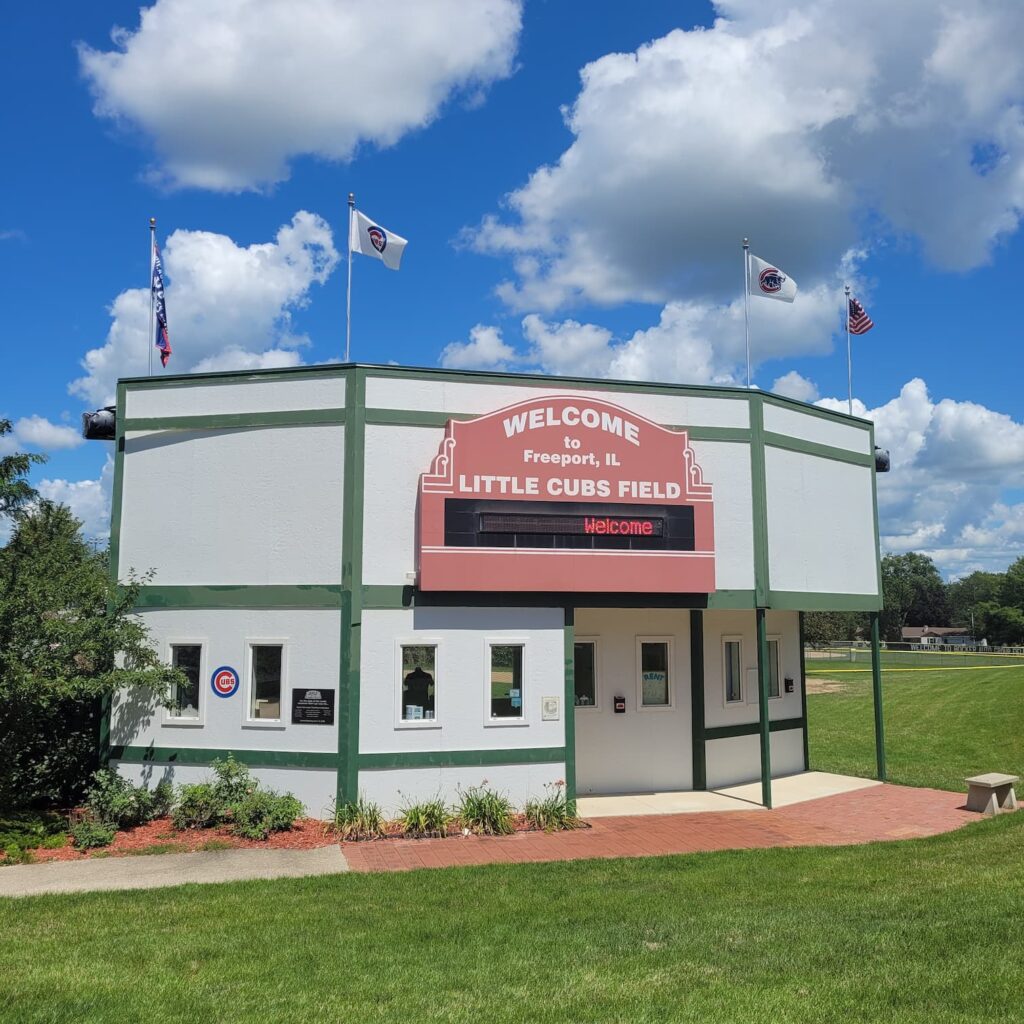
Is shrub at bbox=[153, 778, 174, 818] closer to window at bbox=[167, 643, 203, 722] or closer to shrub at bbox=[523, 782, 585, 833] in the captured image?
window at bbox=[167, 643, 203, 722]

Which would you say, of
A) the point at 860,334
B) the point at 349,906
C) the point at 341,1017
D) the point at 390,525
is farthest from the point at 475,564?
the point at 860,334

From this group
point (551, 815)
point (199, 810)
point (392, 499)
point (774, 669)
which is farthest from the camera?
point (774, 669)

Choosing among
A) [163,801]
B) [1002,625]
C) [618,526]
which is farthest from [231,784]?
[1002,625]

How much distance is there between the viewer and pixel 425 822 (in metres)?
13.8

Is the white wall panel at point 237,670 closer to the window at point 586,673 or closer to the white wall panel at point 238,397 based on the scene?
the white wall panel at point 238,397

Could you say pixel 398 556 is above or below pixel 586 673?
above

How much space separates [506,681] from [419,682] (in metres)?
1.45

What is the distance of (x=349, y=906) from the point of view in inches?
387

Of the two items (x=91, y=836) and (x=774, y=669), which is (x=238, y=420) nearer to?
(x=91, y=836)

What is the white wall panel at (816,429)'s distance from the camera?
695 inches

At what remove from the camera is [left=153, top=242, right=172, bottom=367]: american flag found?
17.3 meters

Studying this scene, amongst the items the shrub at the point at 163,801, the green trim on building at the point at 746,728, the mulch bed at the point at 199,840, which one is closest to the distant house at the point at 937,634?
the green trim on building at the point at 746,728

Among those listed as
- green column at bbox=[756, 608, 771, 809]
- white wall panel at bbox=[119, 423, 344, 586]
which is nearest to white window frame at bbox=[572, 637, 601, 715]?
green column at bbox=[756, 608, 771, 809]

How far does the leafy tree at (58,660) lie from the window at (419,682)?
143 inches
